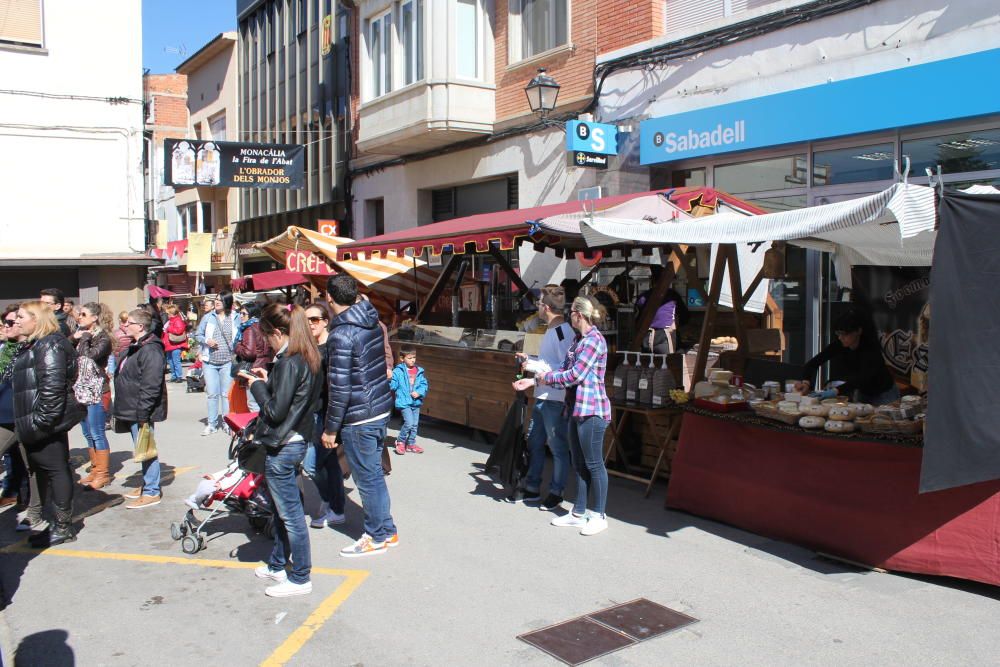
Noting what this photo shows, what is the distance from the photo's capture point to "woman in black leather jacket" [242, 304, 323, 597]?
193 inches

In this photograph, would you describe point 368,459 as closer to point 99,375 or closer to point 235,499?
point 235,499

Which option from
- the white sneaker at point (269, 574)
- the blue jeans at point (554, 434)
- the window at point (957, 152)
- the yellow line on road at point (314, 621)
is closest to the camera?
the yellow line on road at point (314, 621)

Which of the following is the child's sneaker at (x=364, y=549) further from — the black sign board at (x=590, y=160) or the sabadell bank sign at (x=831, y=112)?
the black sign board at (x=590, y=160)

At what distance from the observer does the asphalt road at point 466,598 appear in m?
4.22

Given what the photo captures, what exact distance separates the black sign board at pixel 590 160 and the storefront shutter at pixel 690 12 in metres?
2.21

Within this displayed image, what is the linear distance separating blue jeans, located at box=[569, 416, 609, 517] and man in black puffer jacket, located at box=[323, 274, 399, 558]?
150cm

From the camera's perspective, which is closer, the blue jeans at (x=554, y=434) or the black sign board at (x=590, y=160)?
the blue jeans at (x=554, y=434)

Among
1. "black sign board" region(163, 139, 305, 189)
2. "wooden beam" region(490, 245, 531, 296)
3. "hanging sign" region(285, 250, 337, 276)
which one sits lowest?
"wooden beam" region(490, 245, 531, 296)

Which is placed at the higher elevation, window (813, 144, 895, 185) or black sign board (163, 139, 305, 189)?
black sign board (163, 139, 305, 189)

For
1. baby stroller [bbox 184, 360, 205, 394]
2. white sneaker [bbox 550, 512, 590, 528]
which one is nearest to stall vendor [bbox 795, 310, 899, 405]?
white sneaker [bbox 550, 512, 590, 528]

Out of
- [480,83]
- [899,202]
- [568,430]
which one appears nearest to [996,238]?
[899,202]

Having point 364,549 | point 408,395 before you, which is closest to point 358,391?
point 364,549

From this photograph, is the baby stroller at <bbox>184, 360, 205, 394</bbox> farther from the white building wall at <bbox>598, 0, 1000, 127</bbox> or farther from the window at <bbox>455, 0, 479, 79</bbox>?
the white building wall at <bbox>598, 0, 1000, 127</bbox>

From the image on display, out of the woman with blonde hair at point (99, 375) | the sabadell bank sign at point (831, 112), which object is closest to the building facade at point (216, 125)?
the sabadell bank sign at point (831, 112)
